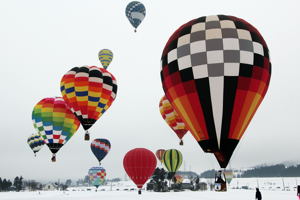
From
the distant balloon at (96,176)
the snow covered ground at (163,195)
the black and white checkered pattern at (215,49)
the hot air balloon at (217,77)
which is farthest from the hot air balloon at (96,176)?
the black and white checkered pattern at (215,49)

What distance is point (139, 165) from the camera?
3753 centimetres

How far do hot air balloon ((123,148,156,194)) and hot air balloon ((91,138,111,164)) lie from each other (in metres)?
12.4

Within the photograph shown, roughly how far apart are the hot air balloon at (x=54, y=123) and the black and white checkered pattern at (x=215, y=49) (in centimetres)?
1757

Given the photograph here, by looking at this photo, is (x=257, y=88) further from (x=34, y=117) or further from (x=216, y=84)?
(x=34, y=117)

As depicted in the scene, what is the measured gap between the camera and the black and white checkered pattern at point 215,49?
45.1 feet

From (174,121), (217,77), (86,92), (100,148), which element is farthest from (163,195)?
(217,77)

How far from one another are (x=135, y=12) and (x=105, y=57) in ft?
20.8

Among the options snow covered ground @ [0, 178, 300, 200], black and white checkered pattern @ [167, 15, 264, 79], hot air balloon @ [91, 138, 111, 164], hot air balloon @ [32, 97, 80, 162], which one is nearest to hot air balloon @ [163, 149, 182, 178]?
snow covered ground @ [0, 178, 300, 200]

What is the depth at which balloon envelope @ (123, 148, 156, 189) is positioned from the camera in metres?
37.2

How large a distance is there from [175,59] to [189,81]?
4.74 ft

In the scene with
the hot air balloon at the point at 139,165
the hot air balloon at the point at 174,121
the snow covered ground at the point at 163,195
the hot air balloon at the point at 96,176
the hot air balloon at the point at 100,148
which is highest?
the hot air balloon at the point at 174,121

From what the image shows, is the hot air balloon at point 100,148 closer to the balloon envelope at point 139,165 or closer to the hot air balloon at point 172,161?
the hot air balloon at point 172,161

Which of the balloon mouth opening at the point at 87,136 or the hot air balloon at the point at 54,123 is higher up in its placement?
the hot air balloon at the point at 54,123

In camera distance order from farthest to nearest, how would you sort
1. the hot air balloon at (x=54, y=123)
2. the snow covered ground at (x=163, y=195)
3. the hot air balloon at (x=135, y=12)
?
1. the hot air balloon at (x=135, y=12)
2. the snow covered ground at (x=163, y=195)
3. the hot air balloon at (x=54, y=123)
